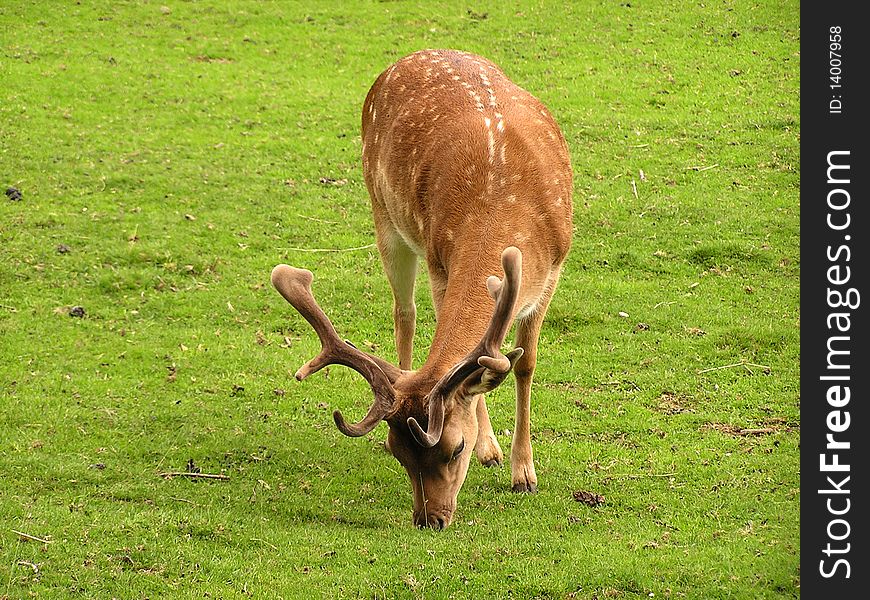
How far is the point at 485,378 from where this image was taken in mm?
4934

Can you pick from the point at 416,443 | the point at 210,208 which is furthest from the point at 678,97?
the point at 416,443

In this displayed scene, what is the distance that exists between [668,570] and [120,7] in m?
11.5

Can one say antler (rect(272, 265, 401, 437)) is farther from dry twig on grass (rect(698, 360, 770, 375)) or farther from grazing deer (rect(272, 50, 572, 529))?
dry twig on grass (rect(698, 360, 770, 375))

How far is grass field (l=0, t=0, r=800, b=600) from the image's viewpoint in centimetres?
521

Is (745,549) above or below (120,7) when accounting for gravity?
below

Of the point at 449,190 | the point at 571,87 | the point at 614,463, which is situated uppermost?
the point at 449,190

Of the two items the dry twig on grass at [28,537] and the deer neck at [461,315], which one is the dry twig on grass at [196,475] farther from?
the deer neck at [461,315]

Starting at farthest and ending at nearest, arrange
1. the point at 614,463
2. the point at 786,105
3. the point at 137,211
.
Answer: the point at 786,105 → the point at 137,211 → the point at 614,463

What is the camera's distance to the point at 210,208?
9.78 meters

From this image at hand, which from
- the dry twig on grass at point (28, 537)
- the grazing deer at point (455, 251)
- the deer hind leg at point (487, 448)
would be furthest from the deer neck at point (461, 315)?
the dry twig on grass at point (28, 537)

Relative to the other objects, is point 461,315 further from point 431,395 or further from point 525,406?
point 525,406

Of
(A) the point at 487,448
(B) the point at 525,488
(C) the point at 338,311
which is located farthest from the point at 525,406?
(C) the point at 338,311

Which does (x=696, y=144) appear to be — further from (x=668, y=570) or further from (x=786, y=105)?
(x=668, y=570)

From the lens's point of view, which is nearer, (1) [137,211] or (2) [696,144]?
(1) [137,211]
